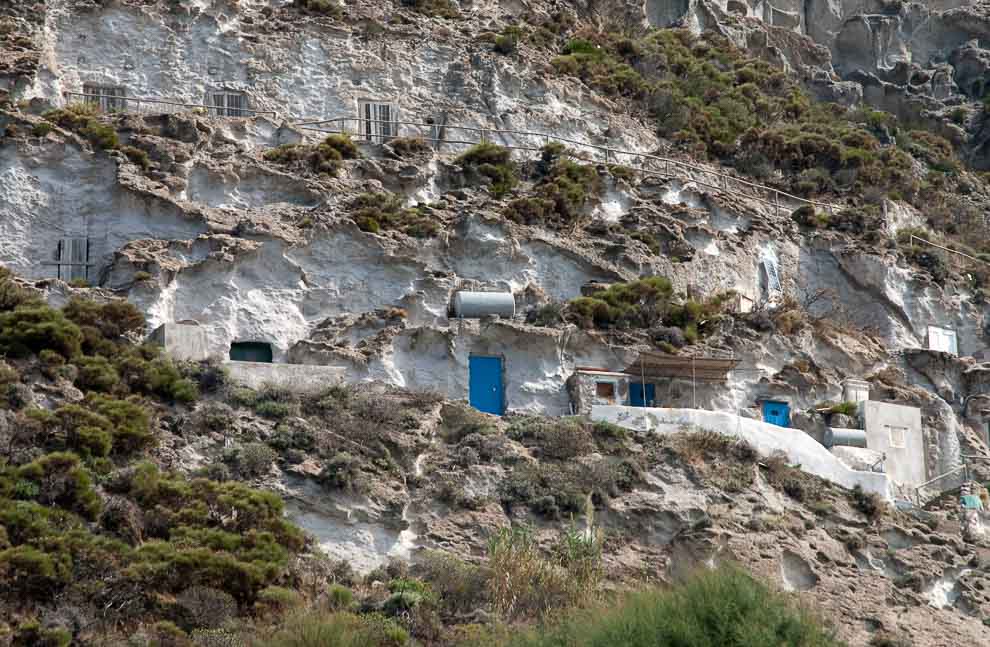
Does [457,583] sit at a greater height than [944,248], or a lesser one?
lesser

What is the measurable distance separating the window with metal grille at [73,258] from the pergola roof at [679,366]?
1304 centimetres

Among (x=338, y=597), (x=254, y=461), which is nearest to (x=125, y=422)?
(x=254, y=461)

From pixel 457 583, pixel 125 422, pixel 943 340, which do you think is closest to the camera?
pixel 457 583

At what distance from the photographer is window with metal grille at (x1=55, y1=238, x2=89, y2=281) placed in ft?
114

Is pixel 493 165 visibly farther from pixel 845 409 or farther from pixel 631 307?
pixel 845 409

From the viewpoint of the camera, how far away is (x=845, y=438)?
3622 cm

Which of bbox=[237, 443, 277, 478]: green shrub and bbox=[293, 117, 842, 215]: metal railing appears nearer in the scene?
bbox=[237, 443, 277, 478]: green shrub

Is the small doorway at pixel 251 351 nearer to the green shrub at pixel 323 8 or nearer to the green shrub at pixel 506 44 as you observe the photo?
the green shrub at pixel 323 8

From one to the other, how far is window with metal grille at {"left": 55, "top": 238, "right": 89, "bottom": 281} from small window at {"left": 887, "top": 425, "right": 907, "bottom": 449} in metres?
20.0

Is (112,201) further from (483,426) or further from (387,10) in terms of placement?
(387,10)

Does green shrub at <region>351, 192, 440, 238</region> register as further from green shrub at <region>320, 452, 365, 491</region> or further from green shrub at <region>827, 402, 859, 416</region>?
green shrub at <region>827, 402, 859, 416</region>

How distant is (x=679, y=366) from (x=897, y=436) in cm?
622

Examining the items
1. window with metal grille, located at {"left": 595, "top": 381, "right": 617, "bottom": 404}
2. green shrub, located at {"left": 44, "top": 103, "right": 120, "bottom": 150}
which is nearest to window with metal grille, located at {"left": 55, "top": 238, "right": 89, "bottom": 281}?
green shrub, located at {"left": 44, "top": 103, "right": 120, "bottom": 150}

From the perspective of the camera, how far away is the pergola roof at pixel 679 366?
116 ft
